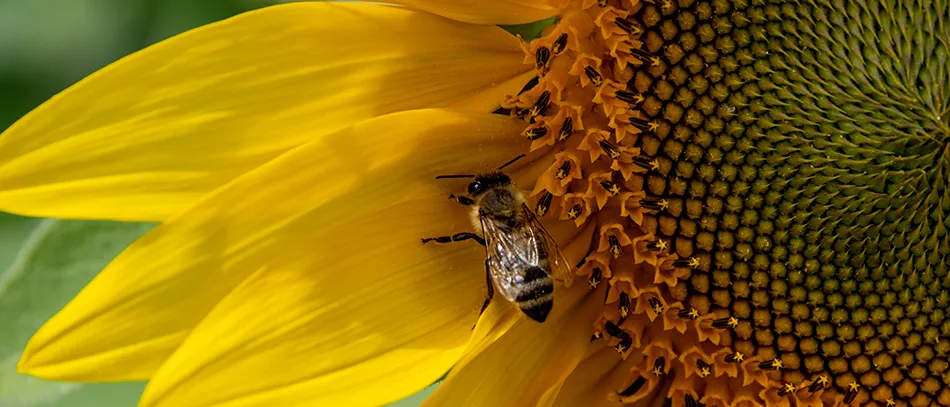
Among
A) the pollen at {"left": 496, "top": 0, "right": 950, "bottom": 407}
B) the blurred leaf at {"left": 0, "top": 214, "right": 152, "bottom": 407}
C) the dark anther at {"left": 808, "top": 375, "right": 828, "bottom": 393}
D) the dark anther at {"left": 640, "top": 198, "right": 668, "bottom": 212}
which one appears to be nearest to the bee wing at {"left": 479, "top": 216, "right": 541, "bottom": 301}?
the pollen at {"left": 496, "top": 0, "right": 950, "bottom": 407}

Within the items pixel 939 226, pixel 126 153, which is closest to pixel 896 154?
pixel 939 226

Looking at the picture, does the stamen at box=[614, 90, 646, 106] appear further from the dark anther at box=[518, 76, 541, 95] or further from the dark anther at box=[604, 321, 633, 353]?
the dark anther at box=[604, 321, 633, 353]

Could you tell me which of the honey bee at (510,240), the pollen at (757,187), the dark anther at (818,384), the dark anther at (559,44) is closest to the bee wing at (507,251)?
the honey bee at (510,240)

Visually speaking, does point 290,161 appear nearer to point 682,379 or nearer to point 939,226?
point 682,379

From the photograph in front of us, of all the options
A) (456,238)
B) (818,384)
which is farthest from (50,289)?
(818,384)

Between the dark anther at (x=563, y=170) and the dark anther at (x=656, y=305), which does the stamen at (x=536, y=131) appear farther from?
the dark anther at (x=656, y=305)

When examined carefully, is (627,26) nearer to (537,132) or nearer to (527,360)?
(537,132)
